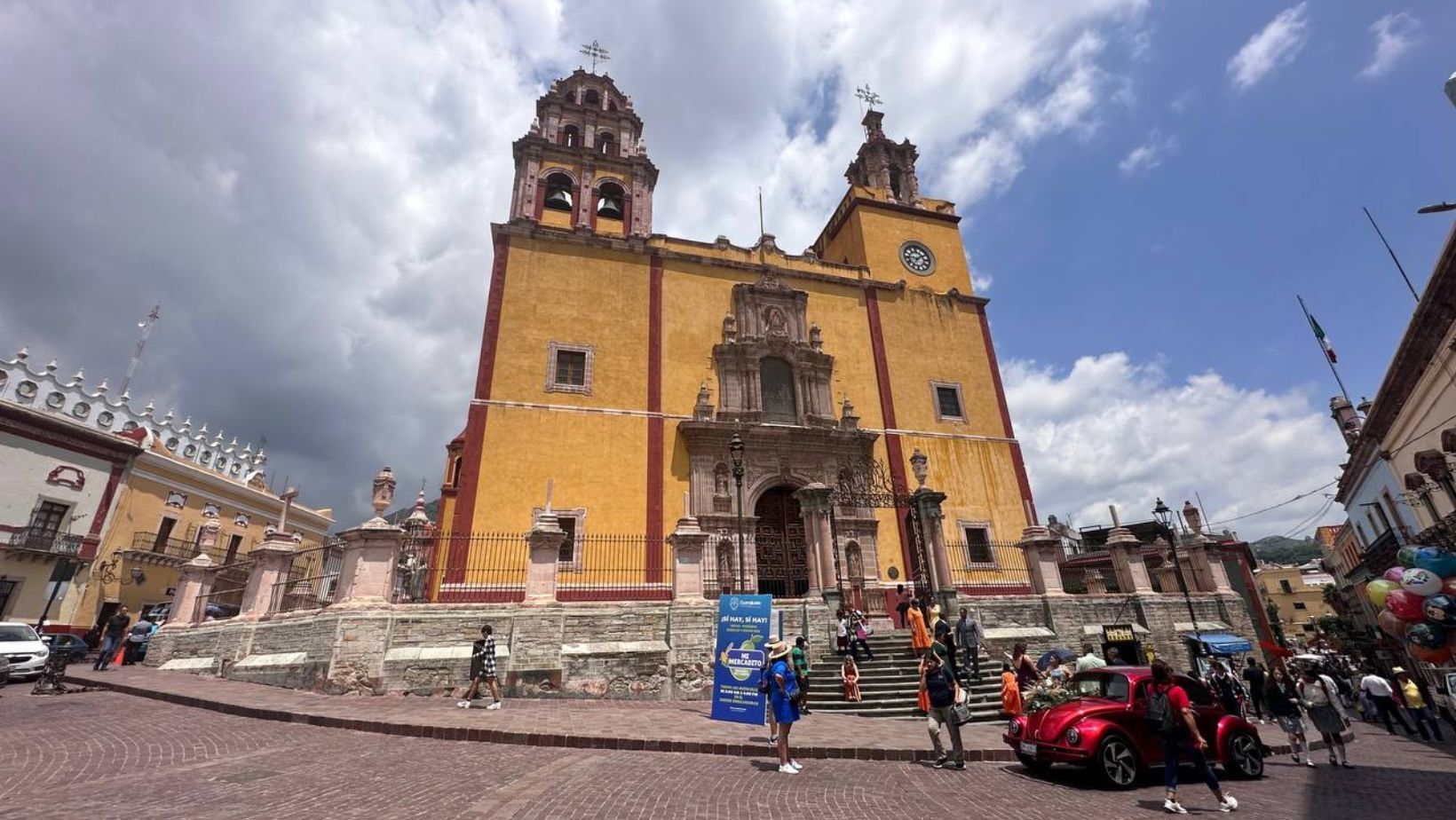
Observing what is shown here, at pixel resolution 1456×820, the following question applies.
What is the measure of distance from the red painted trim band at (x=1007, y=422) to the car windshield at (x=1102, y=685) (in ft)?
41.1

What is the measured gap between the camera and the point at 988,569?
62.8ft

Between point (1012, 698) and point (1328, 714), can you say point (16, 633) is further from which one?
point (1328, 714)

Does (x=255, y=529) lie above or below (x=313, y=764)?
above

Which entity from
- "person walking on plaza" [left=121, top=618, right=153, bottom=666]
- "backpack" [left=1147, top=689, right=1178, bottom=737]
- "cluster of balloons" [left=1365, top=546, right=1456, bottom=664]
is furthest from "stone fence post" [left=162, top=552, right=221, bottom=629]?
"cluster of balloons" [left=1365, top=546, right=1456, bottom=664]

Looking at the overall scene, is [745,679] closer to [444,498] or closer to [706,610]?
[706,610]

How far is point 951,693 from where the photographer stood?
23.3ft

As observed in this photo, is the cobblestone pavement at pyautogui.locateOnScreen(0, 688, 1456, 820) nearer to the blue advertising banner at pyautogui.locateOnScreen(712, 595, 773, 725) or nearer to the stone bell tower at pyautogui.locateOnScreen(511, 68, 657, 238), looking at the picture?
the blue advertising banner at pyautogui.locateOnScreen(712, 595, 773, 725)

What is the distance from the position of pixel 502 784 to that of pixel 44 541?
90.1ft

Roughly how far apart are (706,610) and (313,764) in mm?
6773

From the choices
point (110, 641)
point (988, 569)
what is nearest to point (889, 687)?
point (988, 569)

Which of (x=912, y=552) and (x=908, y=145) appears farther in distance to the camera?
(x=908, y=145)

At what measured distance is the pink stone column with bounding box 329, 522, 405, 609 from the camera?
1093 cm

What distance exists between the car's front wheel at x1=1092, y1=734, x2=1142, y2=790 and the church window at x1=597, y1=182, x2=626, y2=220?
2091 centimetres

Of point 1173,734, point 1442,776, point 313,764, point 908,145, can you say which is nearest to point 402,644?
point 313,764
